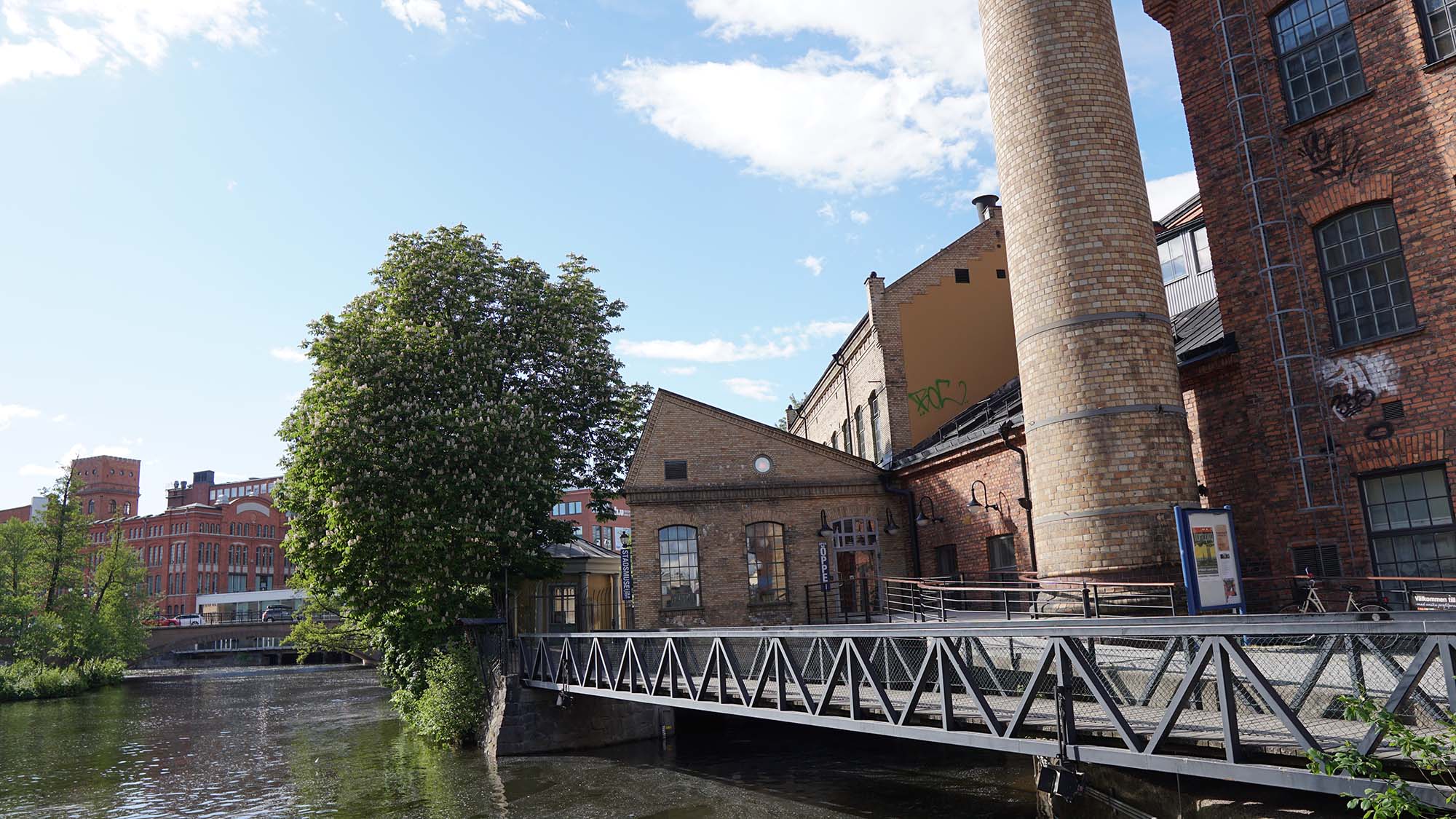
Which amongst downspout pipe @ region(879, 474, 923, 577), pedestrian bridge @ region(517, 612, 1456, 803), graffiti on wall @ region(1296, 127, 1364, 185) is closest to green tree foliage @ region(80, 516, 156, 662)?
downspout pipe @ region(879, 474, 923, 577)

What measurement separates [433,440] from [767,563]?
8.25m

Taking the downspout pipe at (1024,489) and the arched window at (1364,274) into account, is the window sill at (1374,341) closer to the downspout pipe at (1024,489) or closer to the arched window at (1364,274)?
the arched window at (1364,274)

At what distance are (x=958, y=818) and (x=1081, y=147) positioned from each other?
10136 millimetres

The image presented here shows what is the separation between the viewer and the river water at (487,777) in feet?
44.8

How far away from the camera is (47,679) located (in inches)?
1578

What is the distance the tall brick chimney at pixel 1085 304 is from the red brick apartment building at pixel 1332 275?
1200mm

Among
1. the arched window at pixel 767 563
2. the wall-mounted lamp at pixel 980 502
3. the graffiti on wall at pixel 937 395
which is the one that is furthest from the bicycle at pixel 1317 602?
the graffiti on wall at pixel 937 395

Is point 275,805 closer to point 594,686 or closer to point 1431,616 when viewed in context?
point 594,686

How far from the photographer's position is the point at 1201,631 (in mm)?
7121

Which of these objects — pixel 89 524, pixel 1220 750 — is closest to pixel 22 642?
pixel 89 524

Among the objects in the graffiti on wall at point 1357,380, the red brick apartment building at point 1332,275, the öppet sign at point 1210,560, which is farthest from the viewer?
the graffiti on wall at point 1357,380

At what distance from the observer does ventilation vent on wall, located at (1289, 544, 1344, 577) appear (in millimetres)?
13328

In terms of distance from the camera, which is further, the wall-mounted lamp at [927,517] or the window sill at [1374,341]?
the wall-mounted lamp at [927,517]

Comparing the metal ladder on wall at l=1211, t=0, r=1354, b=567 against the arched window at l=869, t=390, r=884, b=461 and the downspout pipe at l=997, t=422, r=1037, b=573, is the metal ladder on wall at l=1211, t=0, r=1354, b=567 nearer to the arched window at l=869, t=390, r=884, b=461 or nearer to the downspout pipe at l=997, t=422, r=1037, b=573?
the downspout pipe at l=997, t=422, r=1037, b=573
